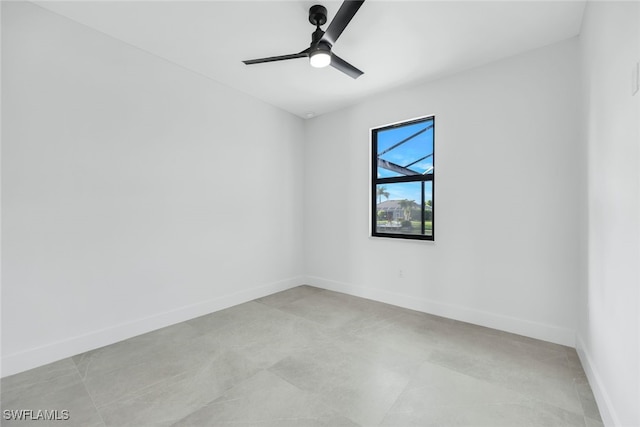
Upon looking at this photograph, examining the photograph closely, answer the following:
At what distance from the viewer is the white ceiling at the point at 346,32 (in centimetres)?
218

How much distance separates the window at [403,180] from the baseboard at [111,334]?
2.08m

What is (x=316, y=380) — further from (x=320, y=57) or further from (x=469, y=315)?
(x=320, y=57)

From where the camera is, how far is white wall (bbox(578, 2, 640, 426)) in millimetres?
1211

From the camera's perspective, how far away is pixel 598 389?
1.70 meters

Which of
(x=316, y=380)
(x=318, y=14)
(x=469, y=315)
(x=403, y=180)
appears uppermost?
(x=318, y=14)

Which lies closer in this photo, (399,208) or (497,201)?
(497,201)

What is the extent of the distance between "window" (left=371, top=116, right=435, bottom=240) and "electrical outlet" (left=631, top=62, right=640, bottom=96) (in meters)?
2.19

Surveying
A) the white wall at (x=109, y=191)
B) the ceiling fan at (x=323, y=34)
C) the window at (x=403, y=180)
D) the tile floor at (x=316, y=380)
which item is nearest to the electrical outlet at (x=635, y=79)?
the ceiling fan at (x=323, y=34)

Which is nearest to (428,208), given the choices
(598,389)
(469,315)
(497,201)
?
(497,201)

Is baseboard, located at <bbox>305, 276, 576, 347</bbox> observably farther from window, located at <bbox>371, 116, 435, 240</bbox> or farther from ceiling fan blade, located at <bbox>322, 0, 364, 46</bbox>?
ceiling fan blade, located at <bbox>322, 0, 364, 46</bbox>

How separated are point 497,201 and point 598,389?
1.67 m

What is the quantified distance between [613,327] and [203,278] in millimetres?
→ 3421

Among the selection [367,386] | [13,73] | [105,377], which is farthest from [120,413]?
[13,73]

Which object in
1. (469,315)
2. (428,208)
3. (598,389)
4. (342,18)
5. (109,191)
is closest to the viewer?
(598,389)
